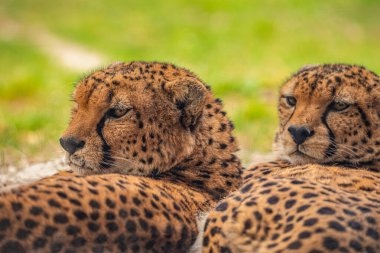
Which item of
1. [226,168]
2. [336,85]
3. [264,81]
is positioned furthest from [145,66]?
[264,81]

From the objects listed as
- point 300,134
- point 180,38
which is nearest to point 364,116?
point 300,134

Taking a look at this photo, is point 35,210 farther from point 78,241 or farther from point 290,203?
point 290,203

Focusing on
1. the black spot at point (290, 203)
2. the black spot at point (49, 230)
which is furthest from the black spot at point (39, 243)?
the black spot at point (290, 203)

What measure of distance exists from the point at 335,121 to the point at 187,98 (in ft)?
3.15

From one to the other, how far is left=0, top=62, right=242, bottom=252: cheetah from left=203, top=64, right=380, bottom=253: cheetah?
0.28 metres

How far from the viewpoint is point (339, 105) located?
4934 millimetres

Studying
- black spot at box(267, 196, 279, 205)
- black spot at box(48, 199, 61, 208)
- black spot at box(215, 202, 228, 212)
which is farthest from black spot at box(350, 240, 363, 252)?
black spot at box(48, 199, 61, 208)

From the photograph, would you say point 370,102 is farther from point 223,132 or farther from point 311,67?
point 223,132

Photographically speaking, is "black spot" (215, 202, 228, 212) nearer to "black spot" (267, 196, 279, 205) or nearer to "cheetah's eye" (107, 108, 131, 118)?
"black spot" (267, 196, 279, 205)

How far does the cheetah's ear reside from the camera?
451 cm

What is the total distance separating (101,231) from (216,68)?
11788mm

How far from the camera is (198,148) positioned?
4555mm

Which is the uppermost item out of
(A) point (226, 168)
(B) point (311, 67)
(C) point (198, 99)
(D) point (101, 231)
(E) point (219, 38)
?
(E) point (219, 38)

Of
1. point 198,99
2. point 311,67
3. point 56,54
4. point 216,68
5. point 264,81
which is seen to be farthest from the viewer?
point 56,54
